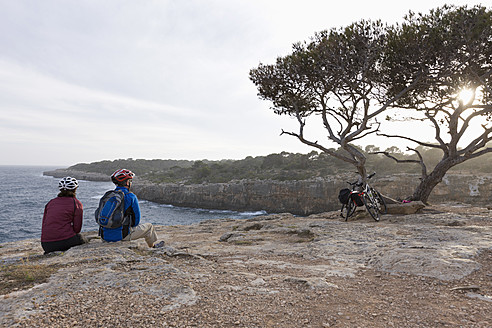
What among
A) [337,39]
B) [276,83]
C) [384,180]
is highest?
[337,39]

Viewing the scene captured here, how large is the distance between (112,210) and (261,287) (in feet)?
10.7

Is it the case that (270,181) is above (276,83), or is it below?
below

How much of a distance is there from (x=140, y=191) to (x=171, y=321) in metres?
56.2

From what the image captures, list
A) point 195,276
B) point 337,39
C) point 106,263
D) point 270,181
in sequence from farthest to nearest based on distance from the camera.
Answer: point 270,181 → point 337,39 → point 106,263 → point 195,276

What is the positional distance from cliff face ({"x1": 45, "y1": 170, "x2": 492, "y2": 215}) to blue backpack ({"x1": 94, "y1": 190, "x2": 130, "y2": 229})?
32355 millimetres

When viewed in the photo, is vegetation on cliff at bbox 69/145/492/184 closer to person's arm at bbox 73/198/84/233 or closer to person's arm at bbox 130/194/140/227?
person's arm at bbox 130/194/140/227

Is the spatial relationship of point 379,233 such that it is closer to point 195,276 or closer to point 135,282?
point 195,276

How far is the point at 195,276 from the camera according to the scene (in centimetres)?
419

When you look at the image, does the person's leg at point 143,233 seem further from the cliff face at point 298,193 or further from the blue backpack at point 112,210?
the cliff face at point 298,193

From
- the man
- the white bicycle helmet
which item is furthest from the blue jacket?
the white bicycle helmet

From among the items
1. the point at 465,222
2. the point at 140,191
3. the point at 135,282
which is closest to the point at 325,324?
the point at 135,282

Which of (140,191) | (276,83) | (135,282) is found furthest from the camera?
(140,191)

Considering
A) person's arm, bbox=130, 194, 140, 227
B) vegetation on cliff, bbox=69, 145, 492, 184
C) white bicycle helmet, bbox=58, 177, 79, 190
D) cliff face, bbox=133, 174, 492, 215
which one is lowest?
cliff face, bbox=133, 174, 492, 215

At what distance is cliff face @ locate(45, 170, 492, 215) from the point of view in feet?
94.5
